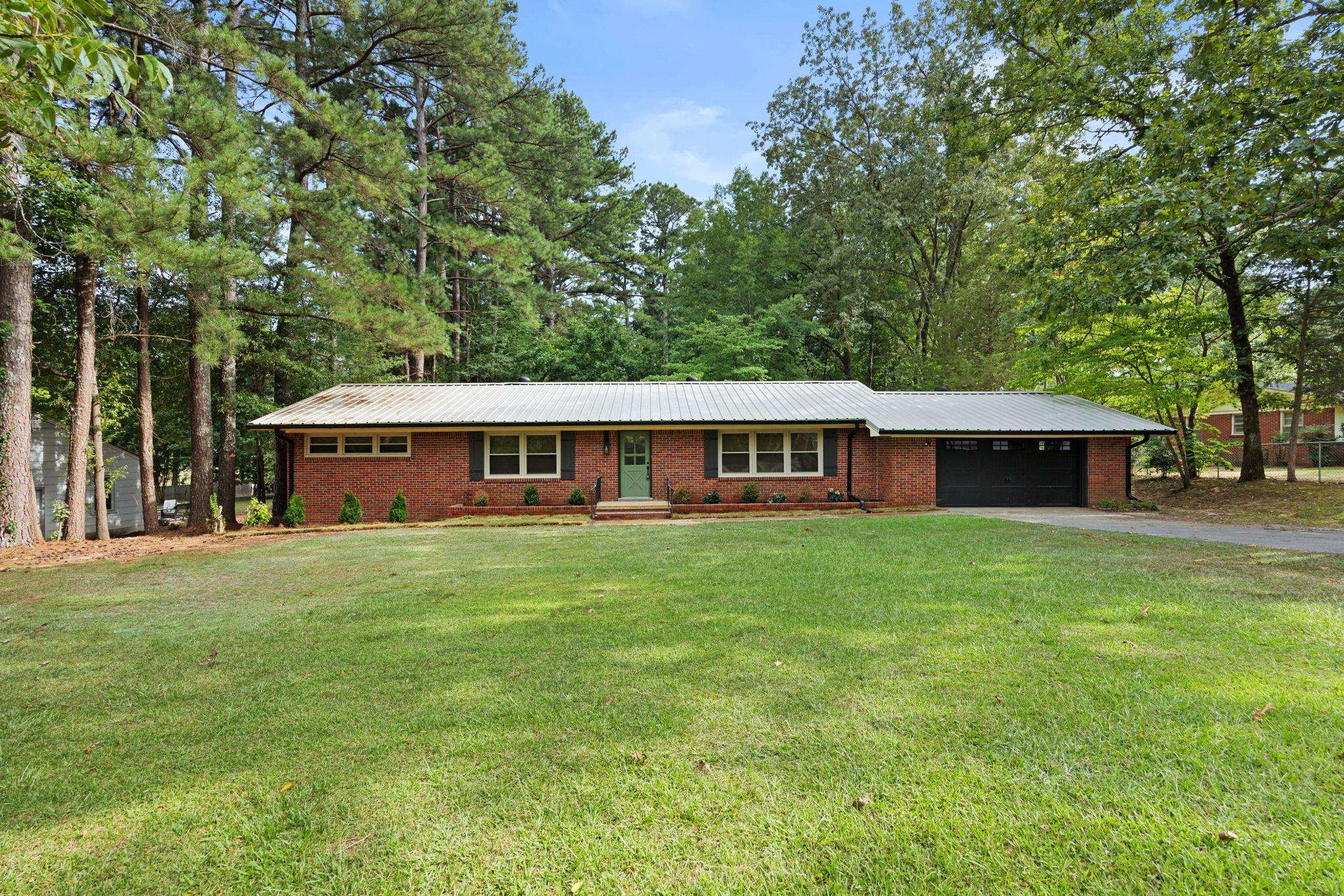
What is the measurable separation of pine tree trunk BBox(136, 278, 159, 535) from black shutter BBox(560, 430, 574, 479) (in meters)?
9.35

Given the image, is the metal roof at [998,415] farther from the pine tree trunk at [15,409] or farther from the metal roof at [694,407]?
the pine tree trunk at [15,409]

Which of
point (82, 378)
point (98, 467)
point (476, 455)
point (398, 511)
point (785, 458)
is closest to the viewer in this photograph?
point (82, 378)

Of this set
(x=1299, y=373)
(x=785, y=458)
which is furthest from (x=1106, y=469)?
(x=785, y=458)

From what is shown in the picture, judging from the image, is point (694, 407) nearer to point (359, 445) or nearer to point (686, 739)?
point (359, 445)

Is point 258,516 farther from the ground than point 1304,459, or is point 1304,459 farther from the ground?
point 1304,459

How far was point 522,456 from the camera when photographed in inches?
599

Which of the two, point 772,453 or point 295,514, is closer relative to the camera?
point 295,514

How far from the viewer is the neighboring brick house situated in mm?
26594

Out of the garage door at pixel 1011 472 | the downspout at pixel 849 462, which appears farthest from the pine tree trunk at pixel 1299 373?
the downspout at pixel 849 462

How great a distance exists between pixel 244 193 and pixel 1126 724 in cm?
1596

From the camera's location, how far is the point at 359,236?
15.9 metres

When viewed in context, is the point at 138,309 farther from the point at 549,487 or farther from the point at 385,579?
the point at 385,579

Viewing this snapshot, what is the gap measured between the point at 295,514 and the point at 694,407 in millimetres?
10239

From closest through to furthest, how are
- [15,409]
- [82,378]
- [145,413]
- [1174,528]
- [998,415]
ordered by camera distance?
[15,409], [1174,528], [82,378], [145,413], [998,415]
